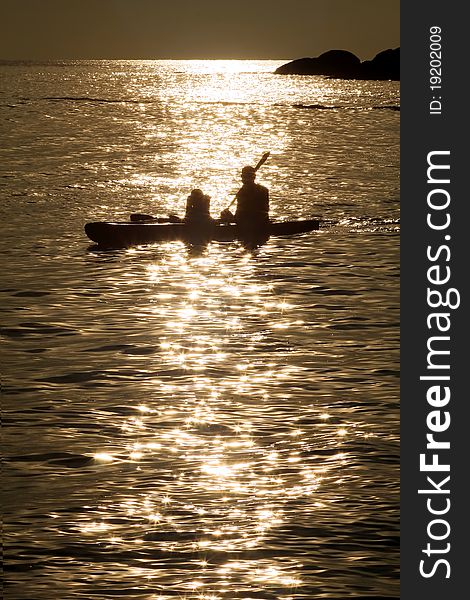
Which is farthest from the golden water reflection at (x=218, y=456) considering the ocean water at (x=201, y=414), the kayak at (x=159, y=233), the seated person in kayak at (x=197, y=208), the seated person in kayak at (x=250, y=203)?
the seated person in kayak at (x=250, y=203)

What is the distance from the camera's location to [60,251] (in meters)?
29.2

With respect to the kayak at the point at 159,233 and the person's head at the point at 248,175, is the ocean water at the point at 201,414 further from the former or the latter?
the person's head at the point at 248,175

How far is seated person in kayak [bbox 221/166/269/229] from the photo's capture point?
91.6 ft

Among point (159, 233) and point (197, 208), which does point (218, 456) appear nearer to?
point (197, 208)

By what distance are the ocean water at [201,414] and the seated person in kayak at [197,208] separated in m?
0.79

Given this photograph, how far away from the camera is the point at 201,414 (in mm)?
14984

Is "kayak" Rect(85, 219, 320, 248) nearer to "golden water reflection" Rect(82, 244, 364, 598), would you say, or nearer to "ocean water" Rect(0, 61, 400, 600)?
"ocean water" Rect(0, 61, 400, 600)

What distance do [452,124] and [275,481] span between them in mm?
3763

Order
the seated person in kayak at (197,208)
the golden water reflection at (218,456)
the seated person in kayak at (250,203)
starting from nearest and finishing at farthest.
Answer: the golden water reflection at (218,456) → the seated person in kayak at (197,208) → the seated person in kayak at (250,203)

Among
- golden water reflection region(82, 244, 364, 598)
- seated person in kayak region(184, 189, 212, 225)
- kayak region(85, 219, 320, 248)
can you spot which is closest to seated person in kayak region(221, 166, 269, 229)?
A: kayak region(85, 219, 320, 248)

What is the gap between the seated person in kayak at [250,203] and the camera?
2792 cm

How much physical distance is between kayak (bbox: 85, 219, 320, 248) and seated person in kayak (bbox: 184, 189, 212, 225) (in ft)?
0.65

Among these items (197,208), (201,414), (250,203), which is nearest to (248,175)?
(250,203)

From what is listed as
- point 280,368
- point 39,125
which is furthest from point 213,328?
point 39,125
